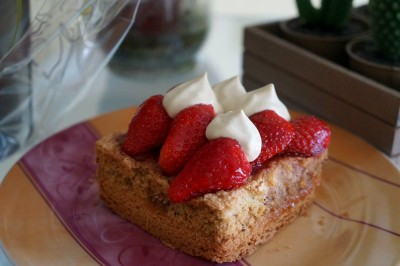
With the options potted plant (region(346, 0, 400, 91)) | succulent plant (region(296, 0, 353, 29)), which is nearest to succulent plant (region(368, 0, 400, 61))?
potted plant (region(346, 0, 400, 91))

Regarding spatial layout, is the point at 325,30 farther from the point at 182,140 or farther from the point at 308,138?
the point at 182,140

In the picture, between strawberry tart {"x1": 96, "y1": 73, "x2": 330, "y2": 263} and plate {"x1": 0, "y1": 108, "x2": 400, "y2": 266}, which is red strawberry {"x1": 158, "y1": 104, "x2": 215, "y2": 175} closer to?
strawberry tart {"x1": 96, "y1": 73, "x2": 330, "y2": 263}

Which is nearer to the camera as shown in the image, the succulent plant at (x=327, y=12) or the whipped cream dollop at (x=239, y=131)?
the whipped cream dollop at (x=239, y=131)

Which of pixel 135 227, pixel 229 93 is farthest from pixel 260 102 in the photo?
pixel 135 227

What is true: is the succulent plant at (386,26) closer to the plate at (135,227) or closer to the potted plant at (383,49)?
the potted plant at (383,49)

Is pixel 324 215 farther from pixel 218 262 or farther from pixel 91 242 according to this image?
pixel 91 242

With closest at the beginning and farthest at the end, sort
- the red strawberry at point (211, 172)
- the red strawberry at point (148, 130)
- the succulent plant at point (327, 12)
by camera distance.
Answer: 1. the red strawberry at point (211, 172)
2. the red strawberry at point (148, 130)
3. the succulent plant at point (327, 12)

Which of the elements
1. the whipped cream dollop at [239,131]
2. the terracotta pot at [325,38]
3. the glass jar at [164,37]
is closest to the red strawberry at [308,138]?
the whipped cream dollop at [239,131]
